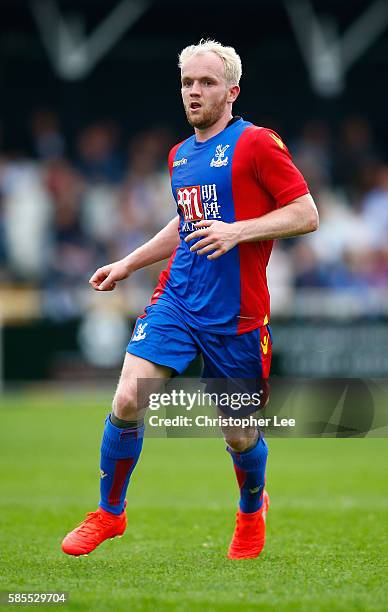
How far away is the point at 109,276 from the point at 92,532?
1.27 metres

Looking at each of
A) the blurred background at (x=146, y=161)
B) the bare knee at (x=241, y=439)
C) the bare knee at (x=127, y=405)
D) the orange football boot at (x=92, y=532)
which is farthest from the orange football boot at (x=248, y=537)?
the blurred background at (x=146, y=161)

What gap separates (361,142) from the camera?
870 inches

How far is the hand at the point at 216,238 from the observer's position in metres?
5.46

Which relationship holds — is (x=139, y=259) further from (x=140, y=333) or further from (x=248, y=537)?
(x=248, y=537)

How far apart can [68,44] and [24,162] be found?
8.80 ft

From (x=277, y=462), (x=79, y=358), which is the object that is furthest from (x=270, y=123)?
(x=277, y=462)

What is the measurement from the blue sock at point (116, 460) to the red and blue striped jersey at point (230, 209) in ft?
2.06

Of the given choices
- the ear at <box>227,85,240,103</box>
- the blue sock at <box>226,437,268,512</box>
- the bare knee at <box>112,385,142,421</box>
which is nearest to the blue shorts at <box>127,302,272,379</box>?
the bare knee at <box>112,385,142,421</box>

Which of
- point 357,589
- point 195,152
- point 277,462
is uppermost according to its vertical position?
point 195,152

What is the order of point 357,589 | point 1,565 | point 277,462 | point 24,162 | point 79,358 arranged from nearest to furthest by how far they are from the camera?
point 357,589, point 1,565, point 277,462, point 79,358, point 24,162

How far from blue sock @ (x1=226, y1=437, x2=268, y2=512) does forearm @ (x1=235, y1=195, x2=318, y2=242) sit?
1207mm

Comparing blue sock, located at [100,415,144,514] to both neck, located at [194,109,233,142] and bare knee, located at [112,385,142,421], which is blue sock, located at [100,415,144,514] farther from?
neck, located at [194,109,233,142]

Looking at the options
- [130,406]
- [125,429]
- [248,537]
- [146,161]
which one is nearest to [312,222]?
[130,406]

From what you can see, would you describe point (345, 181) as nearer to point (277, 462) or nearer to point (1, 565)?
point (277, 462)
